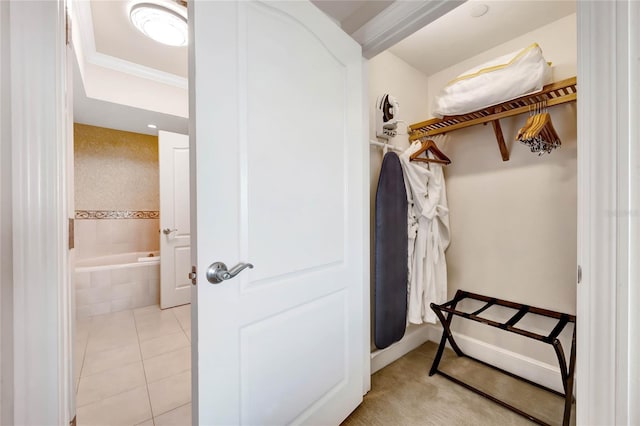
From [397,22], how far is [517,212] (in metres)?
1.42

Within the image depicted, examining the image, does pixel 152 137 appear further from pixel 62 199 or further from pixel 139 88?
pixel 62 199

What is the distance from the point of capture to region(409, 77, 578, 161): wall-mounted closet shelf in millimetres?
1398

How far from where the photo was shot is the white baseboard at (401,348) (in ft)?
5.76

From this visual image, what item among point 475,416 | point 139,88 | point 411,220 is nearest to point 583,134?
point 411,220

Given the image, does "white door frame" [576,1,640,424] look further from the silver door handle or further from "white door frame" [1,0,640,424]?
the silver door handle

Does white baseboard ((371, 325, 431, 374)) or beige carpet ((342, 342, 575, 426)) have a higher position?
white baseboard ((371, 325, 431, 374))

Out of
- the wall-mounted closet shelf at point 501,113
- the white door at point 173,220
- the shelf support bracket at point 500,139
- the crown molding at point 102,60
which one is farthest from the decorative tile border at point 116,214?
the shelf support bracket at point 500,139

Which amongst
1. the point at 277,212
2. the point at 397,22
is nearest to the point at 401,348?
the point at 277,212

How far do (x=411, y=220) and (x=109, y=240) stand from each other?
13.0 feet

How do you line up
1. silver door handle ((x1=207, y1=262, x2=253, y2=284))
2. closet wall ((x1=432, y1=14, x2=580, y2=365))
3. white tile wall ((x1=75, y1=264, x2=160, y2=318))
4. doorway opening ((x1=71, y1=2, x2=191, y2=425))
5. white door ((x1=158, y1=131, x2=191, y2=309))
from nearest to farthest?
1. silver door handle ((x1=207, y1=262, x2=253, y2=284))
2. closet wall ((x1=432, y1=14, x2=580, y2=365))
3. doorway opening ((x1=71, y1=2, x2=191, y2=425))
4. white tile wall ((x1=75, y1=264, x2=160, y2=318))
5. white door ((x1=158, y1=131, x2=191, y2=309))

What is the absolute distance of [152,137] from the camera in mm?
3801

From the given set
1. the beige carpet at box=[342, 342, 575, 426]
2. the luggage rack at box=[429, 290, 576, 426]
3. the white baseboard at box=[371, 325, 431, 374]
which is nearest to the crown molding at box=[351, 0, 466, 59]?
the luggage rack at box=[429, 290, 576, 426]

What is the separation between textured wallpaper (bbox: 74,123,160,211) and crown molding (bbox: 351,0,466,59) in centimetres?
362

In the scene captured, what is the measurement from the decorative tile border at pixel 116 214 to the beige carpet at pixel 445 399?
12.3 feet
